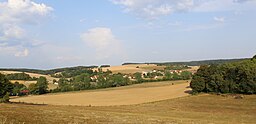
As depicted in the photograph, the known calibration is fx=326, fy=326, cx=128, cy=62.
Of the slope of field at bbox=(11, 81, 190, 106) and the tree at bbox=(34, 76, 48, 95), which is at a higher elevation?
the tree at bbox=(34, 76, 48, 95)

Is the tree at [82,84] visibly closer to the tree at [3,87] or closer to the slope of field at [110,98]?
the slope of field at [110,98]

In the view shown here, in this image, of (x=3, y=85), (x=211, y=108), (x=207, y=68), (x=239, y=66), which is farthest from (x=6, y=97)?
(x=239, y=66)

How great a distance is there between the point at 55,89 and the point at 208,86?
61.1m

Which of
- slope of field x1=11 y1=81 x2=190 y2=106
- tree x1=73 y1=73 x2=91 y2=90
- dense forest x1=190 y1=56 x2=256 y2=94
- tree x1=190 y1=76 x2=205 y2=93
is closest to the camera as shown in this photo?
dense forest x1=190 y1=56 x2=256 y2=94

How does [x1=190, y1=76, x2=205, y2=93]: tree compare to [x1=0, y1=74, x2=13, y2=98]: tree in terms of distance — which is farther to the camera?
[x1=190, y1=76, x2=205, y2=93]: tree

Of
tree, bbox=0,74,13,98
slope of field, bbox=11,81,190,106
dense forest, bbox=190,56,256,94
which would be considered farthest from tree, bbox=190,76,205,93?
tree, bbox=0,74,13,98

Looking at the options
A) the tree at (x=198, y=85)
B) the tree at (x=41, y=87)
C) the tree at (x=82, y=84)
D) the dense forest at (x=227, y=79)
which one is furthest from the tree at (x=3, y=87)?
the tree at (x=82, y=84)

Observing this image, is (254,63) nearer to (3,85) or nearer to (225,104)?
(225,104)

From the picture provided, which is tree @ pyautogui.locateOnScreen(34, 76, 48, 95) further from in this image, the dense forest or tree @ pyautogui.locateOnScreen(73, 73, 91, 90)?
the dense forest

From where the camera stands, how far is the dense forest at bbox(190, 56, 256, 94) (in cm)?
7475

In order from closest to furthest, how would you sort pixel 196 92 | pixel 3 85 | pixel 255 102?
pixel 255 102 → pixel 3 85 → pixel 196 92

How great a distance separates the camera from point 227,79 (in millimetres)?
78875

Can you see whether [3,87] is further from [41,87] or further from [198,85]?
[198,85]

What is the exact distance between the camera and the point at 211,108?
190 feet
